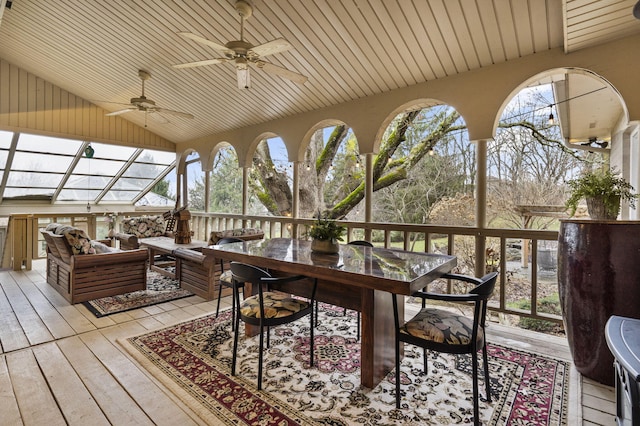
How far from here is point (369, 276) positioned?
1.86 meters

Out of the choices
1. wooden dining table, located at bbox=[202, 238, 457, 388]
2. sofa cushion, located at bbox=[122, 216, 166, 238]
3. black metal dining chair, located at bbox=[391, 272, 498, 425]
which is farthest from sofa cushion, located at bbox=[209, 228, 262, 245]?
sofa cushion, located at bbox=[122, 216, 166, 238]

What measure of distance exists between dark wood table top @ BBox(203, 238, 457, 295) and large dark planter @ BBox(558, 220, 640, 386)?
0.82 m

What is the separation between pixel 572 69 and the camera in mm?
3096

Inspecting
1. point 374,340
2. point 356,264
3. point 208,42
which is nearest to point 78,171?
point 208,42

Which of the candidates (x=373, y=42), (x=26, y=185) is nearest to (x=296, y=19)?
(x=373, y=42)

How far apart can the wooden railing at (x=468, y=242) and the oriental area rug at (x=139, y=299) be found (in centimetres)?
183

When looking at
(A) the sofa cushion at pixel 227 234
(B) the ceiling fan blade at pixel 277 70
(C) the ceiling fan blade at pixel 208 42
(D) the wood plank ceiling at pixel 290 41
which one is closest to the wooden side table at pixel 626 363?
(D) the wood plank ceiling at pixel 290 41

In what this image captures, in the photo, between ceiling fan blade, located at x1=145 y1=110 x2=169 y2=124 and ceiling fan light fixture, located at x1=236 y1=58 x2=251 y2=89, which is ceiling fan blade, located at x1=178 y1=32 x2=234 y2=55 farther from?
ceiling fan blade, located at x1=145 y1=110 x2=169 y2=124

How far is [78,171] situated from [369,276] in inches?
358

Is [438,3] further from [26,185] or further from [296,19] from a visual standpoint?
[26,185]

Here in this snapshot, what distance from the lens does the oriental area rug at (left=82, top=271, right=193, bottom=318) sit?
363 centimetres

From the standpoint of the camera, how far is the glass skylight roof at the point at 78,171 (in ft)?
23.1

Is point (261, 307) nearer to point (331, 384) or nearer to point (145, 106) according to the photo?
point (331, 384)

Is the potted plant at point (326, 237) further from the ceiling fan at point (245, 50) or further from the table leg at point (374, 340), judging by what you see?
the ceiling fan at point (245, 50)
